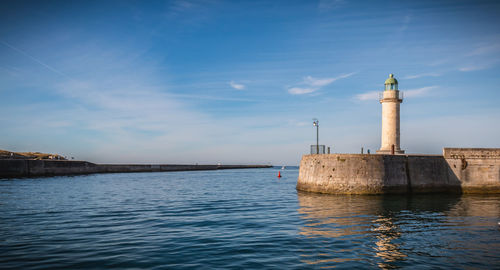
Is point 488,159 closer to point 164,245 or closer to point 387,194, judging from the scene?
point 387,194

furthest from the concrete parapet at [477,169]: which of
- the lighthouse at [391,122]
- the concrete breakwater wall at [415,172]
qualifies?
the lighthouse at [391,122]

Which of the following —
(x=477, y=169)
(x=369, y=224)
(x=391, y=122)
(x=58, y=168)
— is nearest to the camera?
(x=369, y=224)

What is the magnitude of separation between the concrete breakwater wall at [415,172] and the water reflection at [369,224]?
3.29ft

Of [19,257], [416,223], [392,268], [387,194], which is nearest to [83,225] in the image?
[19,257]

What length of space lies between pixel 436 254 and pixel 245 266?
514 cm

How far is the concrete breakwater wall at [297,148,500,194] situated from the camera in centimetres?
2138

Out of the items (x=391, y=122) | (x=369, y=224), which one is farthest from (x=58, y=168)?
(x=369, y=224)

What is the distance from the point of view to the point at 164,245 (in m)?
9.32

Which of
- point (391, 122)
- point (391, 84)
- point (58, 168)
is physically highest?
point (391, 84)

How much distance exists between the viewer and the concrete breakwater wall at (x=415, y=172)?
21375 mm

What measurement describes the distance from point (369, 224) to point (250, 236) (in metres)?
5.02

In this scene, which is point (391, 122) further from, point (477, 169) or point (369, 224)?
point (369, 224)

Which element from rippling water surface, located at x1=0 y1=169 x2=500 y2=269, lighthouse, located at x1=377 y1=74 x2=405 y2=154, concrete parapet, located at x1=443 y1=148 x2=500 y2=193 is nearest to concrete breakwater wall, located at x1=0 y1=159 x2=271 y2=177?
rippling water surface, located at x1=0 y1=169 x2=500 y2=269

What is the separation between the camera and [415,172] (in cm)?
2230
